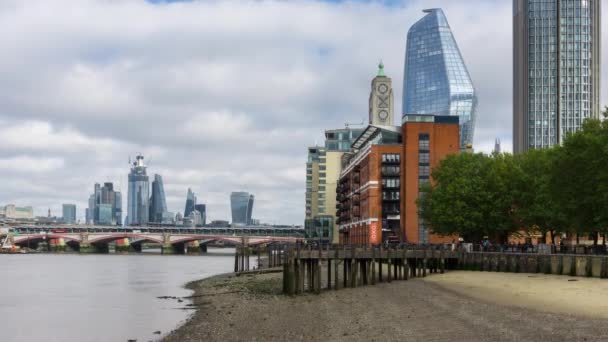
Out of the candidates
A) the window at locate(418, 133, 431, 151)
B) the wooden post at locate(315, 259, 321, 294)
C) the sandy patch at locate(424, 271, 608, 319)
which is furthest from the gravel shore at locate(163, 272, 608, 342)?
the window at locate(418, 133, 431, 151)

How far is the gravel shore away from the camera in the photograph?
3491 centimetres

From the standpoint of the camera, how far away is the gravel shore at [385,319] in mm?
34906

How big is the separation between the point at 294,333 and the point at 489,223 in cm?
7113

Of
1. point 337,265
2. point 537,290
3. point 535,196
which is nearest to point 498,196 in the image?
point 535,196

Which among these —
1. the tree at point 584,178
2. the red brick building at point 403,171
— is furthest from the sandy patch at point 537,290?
the red brick building at point 403,171

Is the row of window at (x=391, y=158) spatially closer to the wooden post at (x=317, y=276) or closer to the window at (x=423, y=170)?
the window at (x=423, y=170)

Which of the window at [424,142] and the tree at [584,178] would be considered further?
the window at [424,142]

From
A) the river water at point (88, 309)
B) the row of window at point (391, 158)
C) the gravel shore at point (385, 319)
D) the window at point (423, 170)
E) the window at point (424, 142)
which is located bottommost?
the river water at point (88, 309)

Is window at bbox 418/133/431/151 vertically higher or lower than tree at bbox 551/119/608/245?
higher

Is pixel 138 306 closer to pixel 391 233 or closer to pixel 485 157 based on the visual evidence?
pixel 485 157

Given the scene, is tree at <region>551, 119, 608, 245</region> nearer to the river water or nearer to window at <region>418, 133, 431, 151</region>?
the river water

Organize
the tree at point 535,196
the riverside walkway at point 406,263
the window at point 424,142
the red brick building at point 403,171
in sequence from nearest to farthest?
the riverside walkway at point 406,263
the tree at point 535,196
the red brick building at point 403,171
the window at point 424,142

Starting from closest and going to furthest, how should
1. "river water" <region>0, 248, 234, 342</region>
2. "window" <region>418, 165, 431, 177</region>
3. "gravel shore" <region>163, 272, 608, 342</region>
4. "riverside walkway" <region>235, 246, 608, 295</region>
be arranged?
"gravel shore" <region>163, 272, 608, 342</region>, "river water" <region>0, 248, 234, 342</region>, "riverside walkway" <region>235, 246, 608, 295</region>, "window" <region>418, 165, 431, 177</region>

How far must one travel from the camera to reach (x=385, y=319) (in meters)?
41.8
